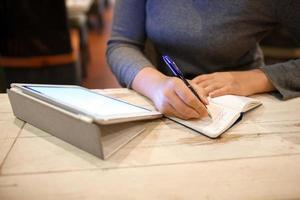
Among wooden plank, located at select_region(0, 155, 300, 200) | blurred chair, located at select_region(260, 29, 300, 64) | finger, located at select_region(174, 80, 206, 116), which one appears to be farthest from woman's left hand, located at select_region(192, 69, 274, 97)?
blurred chair, located at select_region(260, 29, 300, 64)

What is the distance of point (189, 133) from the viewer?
0.58 meters

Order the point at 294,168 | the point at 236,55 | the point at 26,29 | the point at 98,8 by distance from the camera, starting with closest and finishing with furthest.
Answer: the point at 294,168
the point at 236,55
the point at 26,29
the point at 98,8

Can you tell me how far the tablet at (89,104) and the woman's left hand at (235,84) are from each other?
0.52 feet

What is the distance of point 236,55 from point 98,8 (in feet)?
11.8

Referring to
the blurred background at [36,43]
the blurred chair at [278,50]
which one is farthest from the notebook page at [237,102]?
the blurred chair at [278,50]

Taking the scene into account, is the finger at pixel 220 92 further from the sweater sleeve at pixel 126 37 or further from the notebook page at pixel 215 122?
the sweater sleeve at pixel 126 37

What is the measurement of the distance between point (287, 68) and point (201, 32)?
220 mm

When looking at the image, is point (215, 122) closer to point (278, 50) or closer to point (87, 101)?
point (87, 101)

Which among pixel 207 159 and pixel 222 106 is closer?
pixel 207 159

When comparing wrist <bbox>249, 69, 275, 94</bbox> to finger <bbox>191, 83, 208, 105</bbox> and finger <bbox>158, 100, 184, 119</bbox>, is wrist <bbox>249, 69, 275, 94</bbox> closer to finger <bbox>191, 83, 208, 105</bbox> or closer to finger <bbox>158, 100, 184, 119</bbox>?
finger <bbox>191, 83, 208, 105</bbox>

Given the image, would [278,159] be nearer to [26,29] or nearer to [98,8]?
[26,29]

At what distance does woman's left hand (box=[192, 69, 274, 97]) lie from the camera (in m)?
0.73

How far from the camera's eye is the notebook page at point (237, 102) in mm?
656

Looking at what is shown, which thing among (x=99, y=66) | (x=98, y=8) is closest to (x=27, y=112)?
(x=99, y=66)
